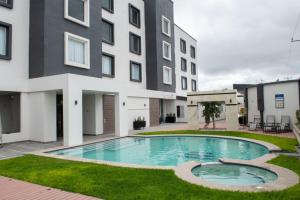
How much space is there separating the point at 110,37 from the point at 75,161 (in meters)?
16.3

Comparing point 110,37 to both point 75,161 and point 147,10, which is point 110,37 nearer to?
Result: point 147,10

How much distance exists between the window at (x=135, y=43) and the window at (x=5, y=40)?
13623 millimetres

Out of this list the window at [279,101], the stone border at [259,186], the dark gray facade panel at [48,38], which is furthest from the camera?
the window at [279,101]

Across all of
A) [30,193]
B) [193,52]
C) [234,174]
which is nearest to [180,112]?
[193,52]

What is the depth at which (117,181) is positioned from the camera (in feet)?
Result: 23.4

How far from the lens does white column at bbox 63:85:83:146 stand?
1415 cm

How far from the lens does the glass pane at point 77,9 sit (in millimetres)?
17998

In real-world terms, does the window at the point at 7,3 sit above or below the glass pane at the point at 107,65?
above

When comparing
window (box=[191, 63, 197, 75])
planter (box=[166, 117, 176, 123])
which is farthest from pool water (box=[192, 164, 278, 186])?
window (box=[191, 63, 197, 75])

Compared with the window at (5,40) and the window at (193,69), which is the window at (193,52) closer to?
the window at (193,69)

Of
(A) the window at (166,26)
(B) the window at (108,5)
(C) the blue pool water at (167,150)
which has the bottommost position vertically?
(C) the blue pool water at (167,150)

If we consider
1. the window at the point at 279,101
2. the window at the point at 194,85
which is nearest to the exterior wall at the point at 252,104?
the window at the point at 279,101

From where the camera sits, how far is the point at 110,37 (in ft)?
79.5

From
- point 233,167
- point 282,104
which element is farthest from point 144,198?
point 282,104
